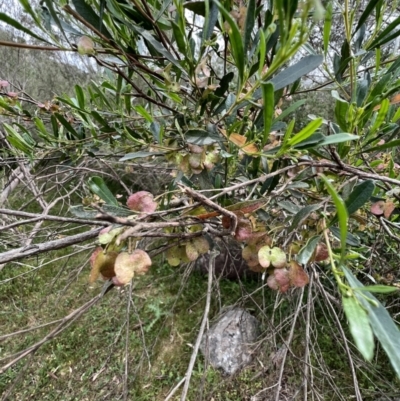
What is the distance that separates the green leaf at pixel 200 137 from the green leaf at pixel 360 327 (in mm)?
318

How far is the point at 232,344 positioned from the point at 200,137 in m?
1.95

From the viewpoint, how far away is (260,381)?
1937 mm

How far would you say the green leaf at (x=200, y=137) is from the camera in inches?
20.0

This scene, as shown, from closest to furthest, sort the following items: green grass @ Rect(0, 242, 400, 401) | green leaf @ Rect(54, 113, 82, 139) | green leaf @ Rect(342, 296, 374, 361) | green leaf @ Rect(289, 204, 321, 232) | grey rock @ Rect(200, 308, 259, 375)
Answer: green leaf @ Rect(342, 296, 374, 361) → green leaf @ Rect(289, 204, 321, 232) → green leaf @ Rect(54, 113, 82, 139) → green grass @ Rect(0, 242, 400, 401) → grey rock @ Rect(200, 308, 259, 375)

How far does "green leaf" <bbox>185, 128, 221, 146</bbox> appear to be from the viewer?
1.66ft

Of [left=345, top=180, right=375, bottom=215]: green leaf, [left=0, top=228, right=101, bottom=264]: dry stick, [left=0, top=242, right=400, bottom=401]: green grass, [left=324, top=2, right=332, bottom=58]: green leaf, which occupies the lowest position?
[left=0, top=242, right=400, bottom=401]: green grass

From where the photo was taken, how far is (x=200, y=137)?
20.2 inches

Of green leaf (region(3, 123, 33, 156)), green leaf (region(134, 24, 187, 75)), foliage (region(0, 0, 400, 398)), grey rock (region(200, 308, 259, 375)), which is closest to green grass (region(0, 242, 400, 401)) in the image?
grey rock (region(200, 308, 259, 375))

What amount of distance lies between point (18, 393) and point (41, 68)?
3352 mm

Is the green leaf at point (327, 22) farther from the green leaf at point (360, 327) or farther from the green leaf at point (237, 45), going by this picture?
the green leaf at point (360, 327)

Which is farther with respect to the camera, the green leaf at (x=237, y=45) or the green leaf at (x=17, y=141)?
the green leaf at (x=17, y=141)

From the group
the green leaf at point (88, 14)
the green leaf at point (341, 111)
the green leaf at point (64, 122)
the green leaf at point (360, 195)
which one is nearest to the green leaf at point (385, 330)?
the green leaf at point (360, 195)

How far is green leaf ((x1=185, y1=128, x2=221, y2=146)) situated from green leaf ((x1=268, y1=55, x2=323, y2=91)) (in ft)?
0.50

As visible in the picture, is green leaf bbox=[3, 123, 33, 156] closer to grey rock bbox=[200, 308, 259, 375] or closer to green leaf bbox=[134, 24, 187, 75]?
green leaf bbox=[134, 24, 187, 75]
